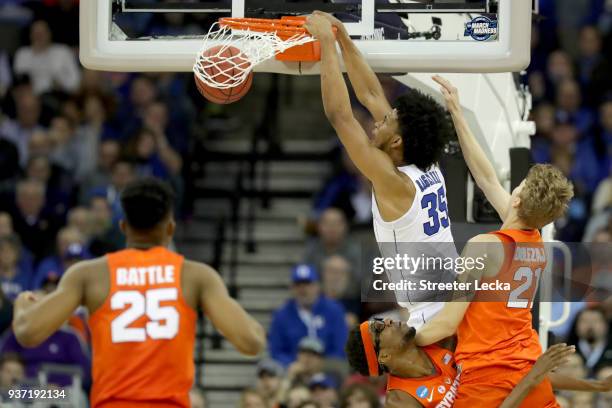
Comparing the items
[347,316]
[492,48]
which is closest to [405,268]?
[492,48]

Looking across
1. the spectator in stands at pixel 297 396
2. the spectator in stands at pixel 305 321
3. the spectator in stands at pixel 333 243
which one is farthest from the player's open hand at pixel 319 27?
the spectator in stands at pixel 333 243

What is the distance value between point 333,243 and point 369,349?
6319 millimetres

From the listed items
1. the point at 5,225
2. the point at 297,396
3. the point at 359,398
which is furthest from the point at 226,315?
the point at 5,225

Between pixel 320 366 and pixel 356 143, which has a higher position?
pixel 356 143

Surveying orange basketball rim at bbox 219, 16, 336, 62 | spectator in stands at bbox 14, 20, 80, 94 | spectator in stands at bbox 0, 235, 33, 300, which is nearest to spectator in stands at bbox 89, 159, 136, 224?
spectator in stands at bbox 0, 235, 33, 300

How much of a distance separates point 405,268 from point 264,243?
7.73 metres

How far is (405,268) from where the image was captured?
7840mm

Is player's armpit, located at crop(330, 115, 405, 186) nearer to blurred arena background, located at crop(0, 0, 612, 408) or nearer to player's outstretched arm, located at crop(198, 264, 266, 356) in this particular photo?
player's outstretched arm, located at crop(198, 264, 266, 356)

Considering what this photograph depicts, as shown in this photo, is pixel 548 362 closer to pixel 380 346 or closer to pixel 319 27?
pixel 380 346

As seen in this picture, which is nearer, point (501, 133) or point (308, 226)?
point (501, 133)

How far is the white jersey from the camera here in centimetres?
775

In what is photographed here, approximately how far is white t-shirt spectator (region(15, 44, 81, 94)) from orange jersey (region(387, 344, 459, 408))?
9601 mm

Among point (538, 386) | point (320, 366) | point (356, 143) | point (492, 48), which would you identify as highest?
point (492, 48)

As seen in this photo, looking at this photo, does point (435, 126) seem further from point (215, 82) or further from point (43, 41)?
point (43, 41)
